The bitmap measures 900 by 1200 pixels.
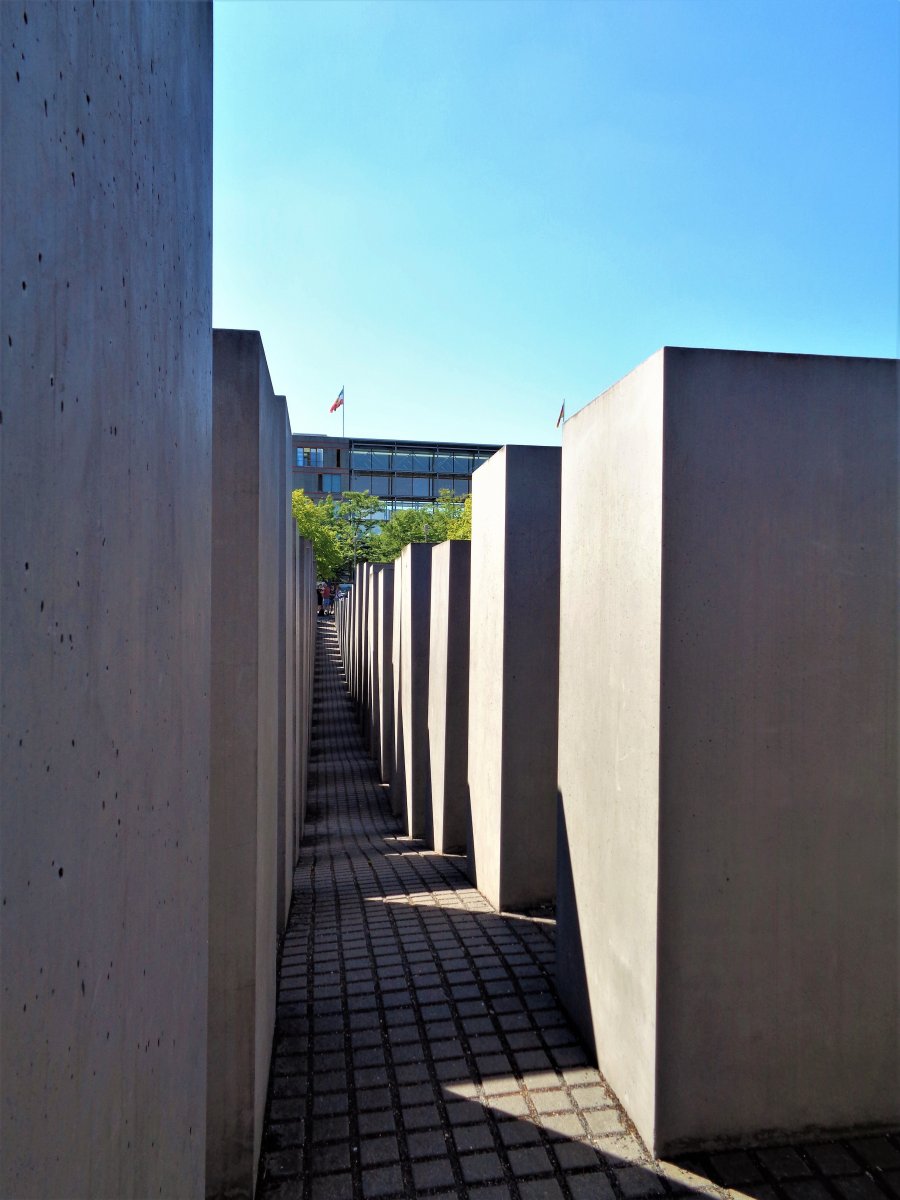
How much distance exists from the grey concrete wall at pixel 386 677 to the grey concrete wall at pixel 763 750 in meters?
9.71

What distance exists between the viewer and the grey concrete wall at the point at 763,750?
Result: 346 cm

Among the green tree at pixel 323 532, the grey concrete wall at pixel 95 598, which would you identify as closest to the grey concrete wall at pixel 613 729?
the grey concrete wall at pixel 95 598

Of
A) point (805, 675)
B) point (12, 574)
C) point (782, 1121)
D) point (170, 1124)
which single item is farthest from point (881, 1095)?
point (12, 574)

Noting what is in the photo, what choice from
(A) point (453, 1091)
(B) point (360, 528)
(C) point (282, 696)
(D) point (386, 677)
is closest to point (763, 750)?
(A) point (453, 1091)

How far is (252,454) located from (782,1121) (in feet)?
12.5

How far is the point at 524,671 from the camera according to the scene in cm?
642

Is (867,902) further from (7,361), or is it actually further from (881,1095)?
(7,361)

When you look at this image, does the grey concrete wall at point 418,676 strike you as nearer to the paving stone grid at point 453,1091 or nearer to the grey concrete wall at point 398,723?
the grey concrete wall at point 398,723

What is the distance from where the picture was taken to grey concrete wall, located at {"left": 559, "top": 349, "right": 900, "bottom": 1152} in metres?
3.46

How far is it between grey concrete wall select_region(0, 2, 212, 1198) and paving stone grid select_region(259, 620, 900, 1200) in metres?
1.83

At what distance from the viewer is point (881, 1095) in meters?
3.63

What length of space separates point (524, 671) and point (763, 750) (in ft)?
9.87

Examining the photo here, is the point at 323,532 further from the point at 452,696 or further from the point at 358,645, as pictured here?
the point at 452,696

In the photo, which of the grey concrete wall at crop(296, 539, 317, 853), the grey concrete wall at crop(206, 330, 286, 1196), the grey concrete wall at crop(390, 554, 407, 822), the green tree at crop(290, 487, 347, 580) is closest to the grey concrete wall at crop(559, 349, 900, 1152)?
the grey concrete wall at crop(206, 330, 286, 1196)
